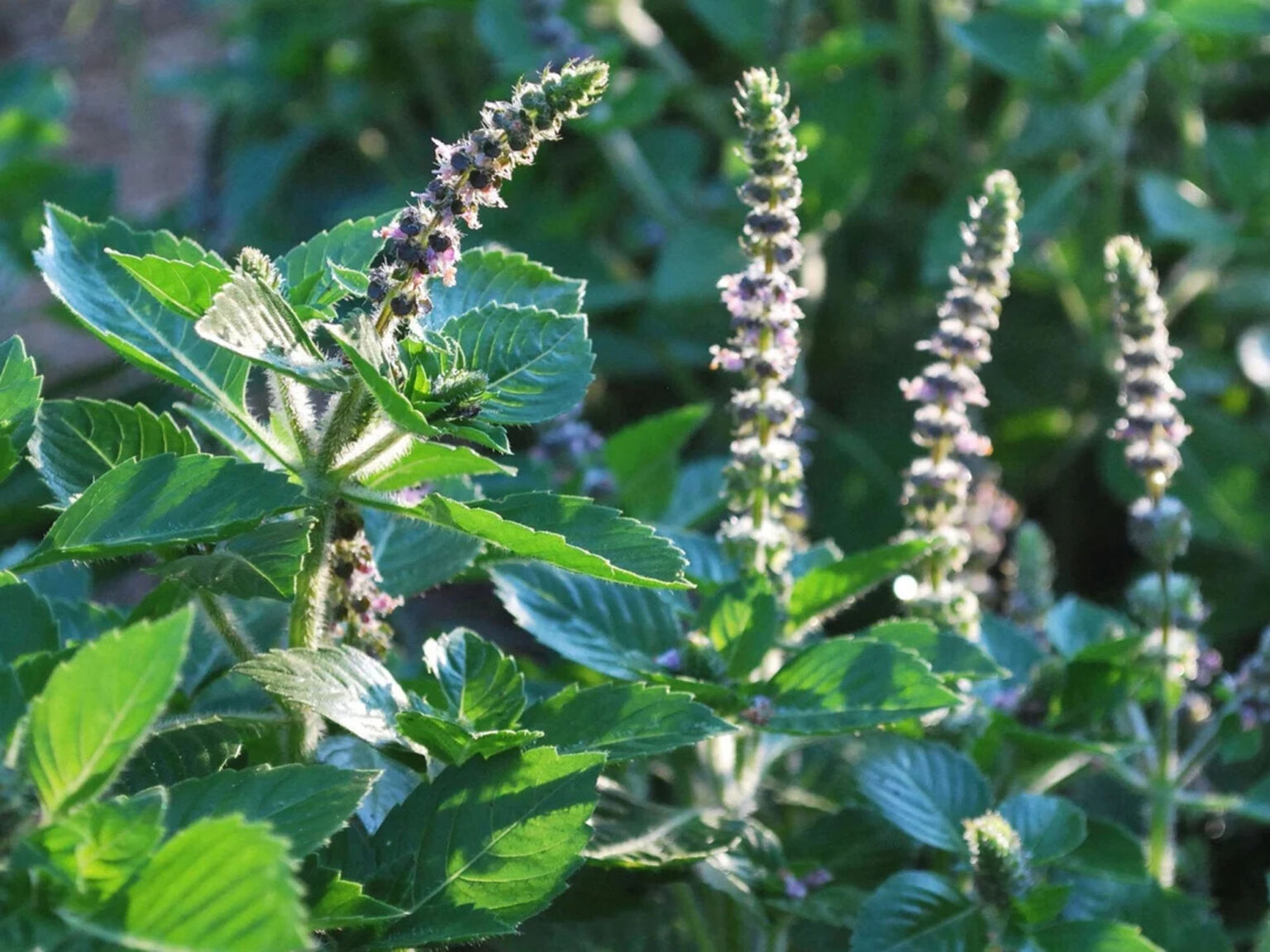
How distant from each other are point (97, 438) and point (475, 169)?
0.36 metres

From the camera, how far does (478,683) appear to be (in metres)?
1.01

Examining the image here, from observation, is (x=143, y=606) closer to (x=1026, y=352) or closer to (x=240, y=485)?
(x=240, y=485)

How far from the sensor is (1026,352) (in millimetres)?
2699

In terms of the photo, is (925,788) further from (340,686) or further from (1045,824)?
(340,686)

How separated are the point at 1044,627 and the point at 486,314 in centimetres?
82

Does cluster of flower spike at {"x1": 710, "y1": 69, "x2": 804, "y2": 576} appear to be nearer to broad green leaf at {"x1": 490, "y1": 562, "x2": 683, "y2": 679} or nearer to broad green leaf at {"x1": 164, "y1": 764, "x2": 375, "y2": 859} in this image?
broad green leaf at {"x1": 490, "y1": 562, "x2": 683, "y2": 679}

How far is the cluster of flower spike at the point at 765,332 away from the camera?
109cm

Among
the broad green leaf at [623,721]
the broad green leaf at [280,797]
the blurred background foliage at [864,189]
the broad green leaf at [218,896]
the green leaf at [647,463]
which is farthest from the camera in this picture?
the blurred background foliage at [864,189]

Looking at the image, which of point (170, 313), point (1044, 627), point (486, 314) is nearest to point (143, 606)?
point (170, 313)

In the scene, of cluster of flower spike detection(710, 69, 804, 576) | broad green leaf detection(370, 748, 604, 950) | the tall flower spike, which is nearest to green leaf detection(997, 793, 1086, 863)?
the tall flower spike

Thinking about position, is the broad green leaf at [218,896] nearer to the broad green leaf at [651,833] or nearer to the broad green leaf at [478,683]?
the broad green leaf at [478,683]

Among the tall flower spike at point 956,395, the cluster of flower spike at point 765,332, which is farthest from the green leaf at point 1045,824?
the cluster of flower spike at point 765,332

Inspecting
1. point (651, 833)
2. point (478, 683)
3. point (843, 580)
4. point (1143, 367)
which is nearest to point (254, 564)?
point (478, 683)

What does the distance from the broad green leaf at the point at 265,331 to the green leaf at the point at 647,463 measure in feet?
2.30
